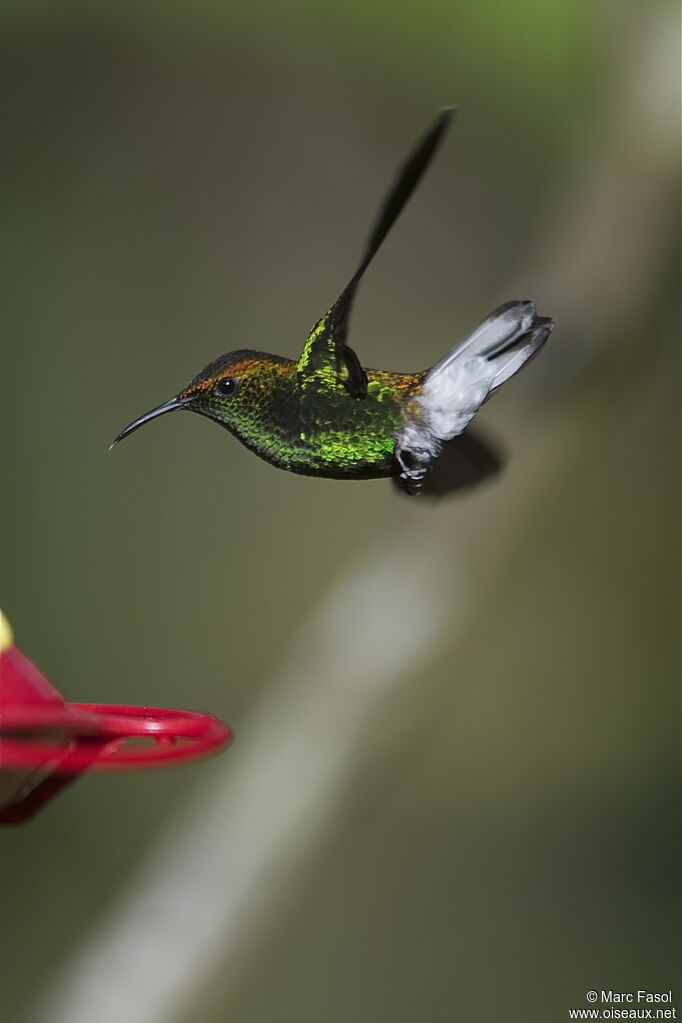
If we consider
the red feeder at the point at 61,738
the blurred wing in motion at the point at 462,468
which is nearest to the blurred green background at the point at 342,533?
the blurred wing in motion at the point at 462,468

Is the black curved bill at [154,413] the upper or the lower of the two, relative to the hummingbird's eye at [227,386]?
lower

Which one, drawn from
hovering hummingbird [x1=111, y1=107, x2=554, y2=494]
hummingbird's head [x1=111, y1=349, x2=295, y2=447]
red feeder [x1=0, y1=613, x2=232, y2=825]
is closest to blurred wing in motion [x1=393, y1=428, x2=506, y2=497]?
hovering hummingbird [x1=111, y1=107, x2=554, y2=494]

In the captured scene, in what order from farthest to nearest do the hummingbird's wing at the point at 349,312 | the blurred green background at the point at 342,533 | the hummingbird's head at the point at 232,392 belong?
the blurred green background at the point at 342,533
the hummingbird's head at the point at 232,392
the hummingbird's wing at the point at 349,312

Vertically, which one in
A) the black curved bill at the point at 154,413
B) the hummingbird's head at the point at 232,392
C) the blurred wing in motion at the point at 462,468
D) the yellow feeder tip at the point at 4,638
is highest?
the hummingbird's head at the point at 232,392

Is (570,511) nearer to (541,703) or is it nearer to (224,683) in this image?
(541,703)

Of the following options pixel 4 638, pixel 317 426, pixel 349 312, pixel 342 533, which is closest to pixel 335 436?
pixel 317 426

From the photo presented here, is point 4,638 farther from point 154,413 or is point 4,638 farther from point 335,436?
point 335,436

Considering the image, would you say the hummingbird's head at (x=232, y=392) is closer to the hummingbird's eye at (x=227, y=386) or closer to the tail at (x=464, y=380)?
A: the hummingbird's eye at (x=227, y=386)
